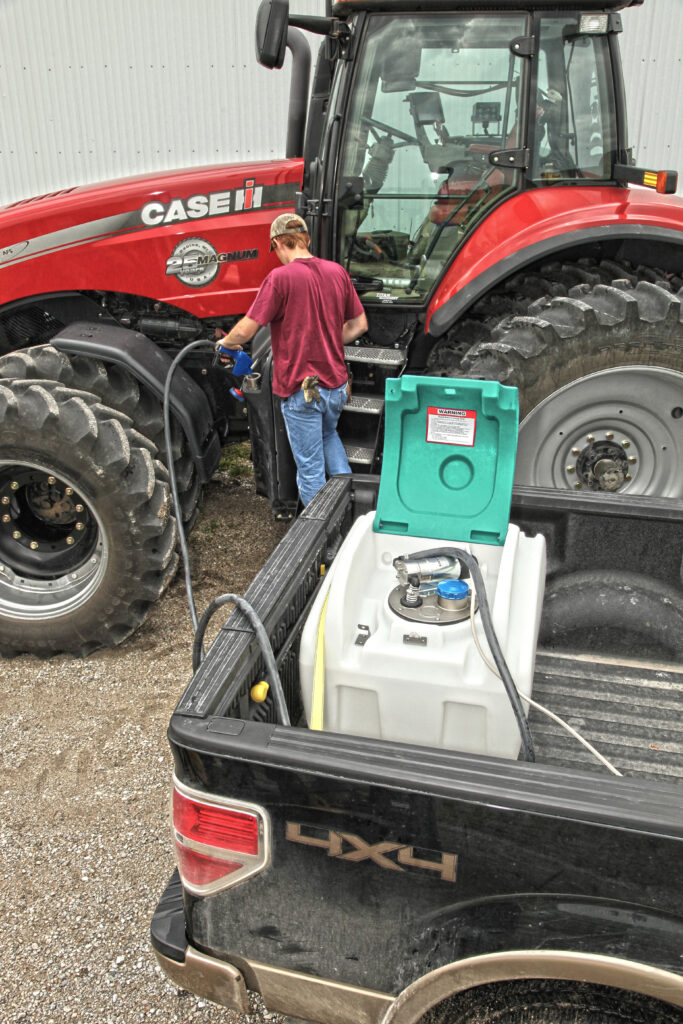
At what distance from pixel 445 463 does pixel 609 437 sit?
4.73 ft

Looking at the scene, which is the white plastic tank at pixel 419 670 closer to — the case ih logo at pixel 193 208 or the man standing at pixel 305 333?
the man standing at pixel 305 333

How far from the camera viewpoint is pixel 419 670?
5.99 ft

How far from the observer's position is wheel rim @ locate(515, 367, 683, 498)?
10.9ft

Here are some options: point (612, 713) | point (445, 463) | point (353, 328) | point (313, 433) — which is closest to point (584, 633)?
point (612, 713)

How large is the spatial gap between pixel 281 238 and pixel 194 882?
2551 mm

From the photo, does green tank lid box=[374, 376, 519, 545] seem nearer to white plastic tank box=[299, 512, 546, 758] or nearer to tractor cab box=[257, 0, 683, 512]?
white plastic tank box=[299, 512, 546, 758]

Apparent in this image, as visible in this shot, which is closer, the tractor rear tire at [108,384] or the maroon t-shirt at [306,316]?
the maroon t-shirt at [306,316]

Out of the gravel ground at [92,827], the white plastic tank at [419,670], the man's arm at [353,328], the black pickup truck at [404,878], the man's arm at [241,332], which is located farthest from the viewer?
the man's arm at [353,328]

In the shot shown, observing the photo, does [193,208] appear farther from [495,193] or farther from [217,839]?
[217,839]

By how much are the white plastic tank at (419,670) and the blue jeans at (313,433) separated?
146cm

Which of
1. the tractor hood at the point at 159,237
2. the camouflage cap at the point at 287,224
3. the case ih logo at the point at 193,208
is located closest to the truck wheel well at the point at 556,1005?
the camouflage cap at the point at 287,224

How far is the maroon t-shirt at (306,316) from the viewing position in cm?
323

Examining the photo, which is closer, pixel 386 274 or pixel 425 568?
pixel 425 568

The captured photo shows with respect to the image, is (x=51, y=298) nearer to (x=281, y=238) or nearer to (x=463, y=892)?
(x=281, y=238)
